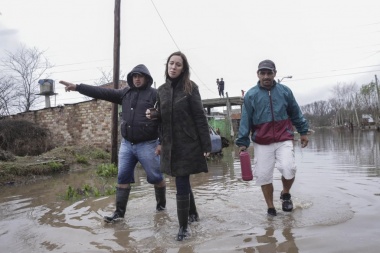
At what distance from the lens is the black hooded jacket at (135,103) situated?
404 cm

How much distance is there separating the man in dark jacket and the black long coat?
0.50m

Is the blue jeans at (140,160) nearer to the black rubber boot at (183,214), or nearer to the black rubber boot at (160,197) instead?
the black rubber boot at (160,197)

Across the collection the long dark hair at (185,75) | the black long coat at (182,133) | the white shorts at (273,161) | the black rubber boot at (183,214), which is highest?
the long dark hair at (185,75)

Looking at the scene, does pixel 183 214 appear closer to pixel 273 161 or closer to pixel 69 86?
pixel 273 161

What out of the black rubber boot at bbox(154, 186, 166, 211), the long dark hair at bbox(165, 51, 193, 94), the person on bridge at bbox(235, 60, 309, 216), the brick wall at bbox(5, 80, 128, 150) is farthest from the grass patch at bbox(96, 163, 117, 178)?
the brick wall at bbox(5, 80, 128, 150)

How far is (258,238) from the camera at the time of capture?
10.2 feet

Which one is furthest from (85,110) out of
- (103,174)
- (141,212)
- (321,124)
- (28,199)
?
(321,124)

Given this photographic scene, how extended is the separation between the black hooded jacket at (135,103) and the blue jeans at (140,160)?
8cm

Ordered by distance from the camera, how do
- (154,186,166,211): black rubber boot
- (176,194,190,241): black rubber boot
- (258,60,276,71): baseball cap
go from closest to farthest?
(176,194,190,241): black rubber boot < (258,60,276,71): baseball cap < (154,186,166,211): black rubber boot

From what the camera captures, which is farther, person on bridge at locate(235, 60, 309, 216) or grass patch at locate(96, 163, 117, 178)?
grass patch at locate(96, 163, 117, 178)

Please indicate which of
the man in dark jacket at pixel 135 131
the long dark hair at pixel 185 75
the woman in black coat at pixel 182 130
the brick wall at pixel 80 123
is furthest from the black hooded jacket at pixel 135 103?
the brick wall at pixel 80 123

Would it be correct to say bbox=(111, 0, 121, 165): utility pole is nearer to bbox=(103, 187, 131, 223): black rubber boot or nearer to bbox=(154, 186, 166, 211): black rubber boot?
bbox=(154, 186, 166, 211): black rubber boot

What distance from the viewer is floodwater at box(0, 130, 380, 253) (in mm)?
2980

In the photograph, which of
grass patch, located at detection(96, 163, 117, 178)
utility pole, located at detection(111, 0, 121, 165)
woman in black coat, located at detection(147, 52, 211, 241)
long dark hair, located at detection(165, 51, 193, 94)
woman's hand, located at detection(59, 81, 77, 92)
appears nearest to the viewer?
woman in black coat, located at detection(147, 52, 211, 241)
